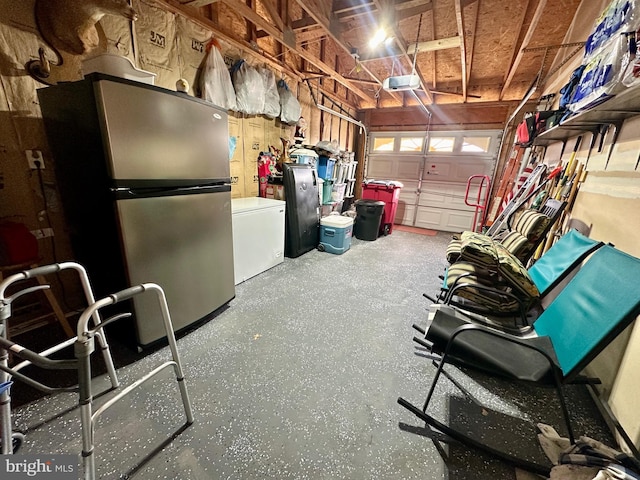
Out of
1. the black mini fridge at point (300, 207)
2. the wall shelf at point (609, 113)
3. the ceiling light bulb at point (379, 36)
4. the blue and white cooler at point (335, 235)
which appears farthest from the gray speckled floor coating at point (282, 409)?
the ceiling light bulb at point (379, 36)

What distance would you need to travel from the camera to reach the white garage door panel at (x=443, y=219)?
18.5 feet

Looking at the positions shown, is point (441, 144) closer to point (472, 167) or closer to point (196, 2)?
point (472, 167)

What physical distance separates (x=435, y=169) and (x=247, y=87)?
4.50 meters

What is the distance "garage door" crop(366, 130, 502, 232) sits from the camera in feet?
17.5

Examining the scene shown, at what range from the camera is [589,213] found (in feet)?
5.82

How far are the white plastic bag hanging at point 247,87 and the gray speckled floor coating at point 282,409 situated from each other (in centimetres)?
233

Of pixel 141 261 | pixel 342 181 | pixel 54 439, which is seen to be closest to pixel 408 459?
pixel 54 439

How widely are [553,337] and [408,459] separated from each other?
1003 millimetres

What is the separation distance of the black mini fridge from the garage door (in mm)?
3208

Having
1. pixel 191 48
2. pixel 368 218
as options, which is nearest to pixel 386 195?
pixel 368 218

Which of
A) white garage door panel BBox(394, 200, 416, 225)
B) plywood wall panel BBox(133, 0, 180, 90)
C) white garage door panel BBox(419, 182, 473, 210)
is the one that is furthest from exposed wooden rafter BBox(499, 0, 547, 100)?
plywood wall panel BBox(133, 0, 180, 90)

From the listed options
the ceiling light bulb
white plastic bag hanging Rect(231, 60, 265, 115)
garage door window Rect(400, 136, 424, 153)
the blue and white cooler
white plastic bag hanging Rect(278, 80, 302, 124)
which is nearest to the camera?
the ceiling light bulb

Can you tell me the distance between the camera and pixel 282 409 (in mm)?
1320

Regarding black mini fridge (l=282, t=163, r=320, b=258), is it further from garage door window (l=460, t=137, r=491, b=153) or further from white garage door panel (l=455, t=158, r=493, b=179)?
garage door window (l=460, t=137, r=491, b=153)
